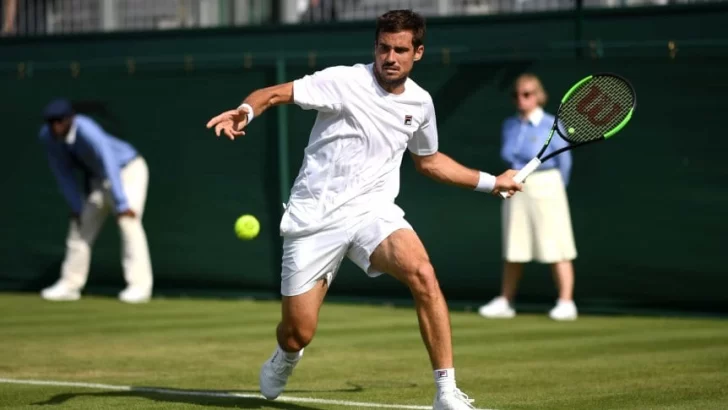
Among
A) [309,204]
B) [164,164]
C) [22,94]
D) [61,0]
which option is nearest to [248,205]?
[164,164]

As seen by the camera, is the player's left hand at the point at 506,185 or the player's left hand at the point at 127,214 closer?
the player's left hand at the point at 506,185

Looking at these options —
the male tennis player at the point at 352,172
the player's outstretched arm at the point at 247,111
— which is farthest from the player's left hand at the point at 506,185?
the player's outstretched arm at the point at 247,111

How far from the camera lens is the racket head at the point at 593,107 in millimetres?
7766

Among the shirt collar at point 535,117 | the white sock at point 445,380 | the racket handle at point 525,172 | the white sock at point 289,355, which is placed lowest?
the white sock at point 289,355

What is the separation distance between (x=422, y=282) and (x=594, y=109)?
1805 mm

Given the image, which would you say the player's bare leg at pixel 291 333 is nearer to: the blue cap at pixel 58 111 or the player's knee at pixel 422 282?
the player's knee at pixel 422 282

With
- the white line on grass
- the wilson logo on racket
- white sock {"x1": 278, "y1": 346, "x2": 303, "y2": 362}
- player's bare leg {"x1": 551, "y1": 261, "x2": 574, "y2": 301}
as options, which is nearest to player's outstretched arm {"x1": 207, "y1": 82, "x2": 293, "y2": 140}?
white sock {"x1": 278, "y1": 346, "x2": 303, "y2": 362}

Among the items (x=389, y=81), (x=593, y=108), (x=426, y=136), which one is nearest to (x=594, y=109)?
(x=593, y=108)

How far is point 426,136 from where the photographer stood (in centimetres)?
725

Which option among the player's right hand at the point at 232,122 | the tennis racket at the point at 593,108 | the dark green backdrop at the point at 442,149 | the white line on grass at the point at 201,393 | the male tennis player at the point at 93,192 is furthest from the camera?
the male tennis player at the point at 93,192

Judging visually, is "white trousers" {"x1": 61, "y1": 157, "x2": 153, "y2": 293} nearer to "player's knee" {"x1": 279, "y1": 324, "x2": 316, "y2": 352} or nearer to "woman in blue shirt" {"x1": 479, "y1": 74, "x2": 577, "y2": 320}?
"woman in blue shirt" {"x1": 479, "y1": 74, "x2": 577, "y2": 320}

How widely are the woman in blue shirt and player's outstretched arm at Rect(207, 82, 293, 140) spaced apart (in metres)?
5.53

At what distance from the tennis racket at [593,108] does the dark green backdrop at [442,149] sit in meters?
4.47

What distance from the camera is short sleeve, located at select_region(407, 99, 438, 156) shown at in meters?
7.17
